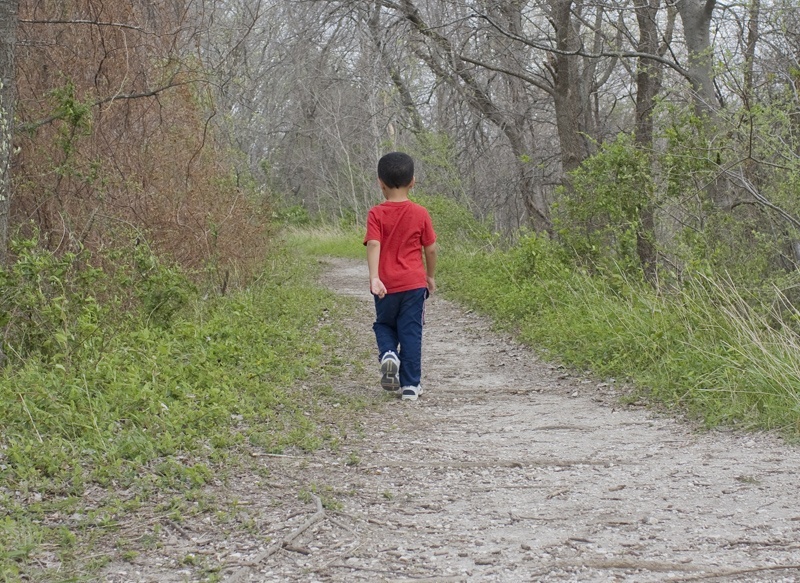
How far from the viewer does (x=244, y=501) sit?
13.5 ft

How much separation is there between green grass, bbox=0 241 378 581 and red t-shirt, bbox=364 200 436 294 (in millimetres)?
923

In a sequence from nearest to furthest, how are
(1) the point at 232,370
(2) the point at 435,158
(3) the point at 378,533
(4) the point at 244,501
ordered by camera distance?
(3) the point at 378,533, (4) the point at 244,501, (1) the point at 232,370, (2) the point at 435,158

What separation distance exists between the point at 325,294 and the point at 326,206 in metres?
23.4

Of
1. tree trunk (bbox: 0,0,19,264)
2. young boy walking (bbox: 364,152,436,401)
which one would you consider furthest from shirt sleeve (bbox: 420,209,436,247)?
tree trunk (bbox: 0,0,19,264)

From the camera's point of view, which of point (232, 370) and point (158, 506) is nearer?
point (158, 506)

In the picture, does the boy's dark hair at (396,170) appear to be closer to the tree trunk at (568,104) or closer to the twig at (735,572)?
the twig at (735,572)

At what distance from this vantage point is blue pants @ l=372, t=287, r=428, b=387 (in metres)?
6.61

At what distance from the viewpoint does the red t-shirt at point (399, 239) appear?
21.5 feet

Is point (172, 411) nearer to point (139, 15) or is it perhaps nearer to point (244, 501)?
point (244, 501)

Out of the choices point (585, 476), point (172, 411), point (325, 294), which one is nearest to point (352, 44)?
point (325, 294)

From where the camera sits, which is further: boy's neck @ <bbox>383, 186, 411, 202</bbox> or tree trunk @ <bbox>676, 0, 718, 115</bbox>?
tree trunk @ <bbox>676, 0, 718, 115</bbox>

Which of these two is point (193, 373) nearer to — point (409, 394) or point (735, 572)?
point (409, 394)

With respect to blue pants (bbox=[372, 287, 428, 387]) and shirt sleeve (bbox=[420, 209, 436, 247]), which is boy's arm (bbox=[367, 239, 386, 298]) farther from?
shirt sleeve (bbox=[420, 209, 436, 247])

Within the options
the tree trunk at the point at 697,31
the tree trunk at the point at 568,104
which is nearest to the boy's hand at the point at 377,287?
the tree trunk at the point at 697,31
